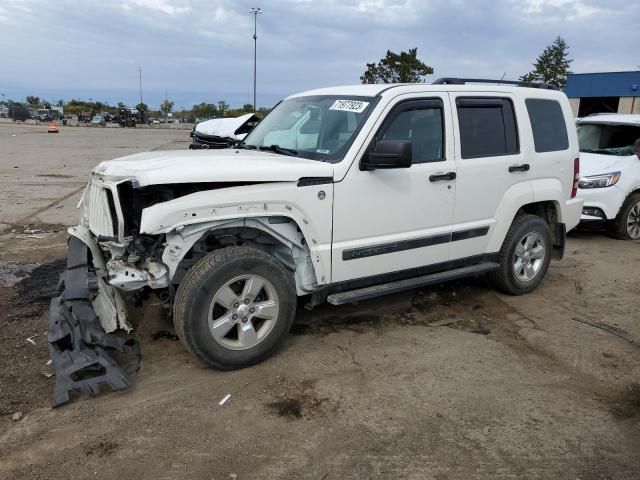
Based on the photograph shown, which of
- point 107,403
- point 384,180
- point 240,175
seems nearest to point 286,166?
point 240,175

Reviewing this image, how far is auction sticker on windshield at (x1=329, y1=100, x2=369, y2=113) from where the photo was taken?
171 inches

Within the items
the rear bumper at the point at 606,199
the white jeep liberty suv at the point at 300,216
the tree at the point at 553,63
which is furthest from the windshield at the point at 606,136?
the tree at the point at 553,63

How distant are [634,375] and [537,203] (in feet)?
6.90

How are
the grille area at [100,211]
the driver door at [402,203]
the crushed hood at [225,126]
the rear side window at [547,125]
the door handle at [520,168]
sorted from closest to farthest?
the grille area at [100,211] → the driver door at [402,203] → the door handle at [520,168] → the rear side window at [547,125] → the crushed hood at [225,126]

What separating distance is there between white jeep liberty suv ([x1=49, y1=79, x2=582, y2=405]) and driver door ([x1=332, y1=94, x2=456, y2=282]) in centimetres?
1

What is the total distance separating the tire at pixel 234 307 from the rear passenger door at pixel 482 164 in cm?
176

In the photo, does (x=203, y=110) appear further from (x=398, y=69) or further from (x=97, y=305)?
(x=97, y=305)

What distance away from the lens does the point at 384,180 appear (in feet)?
13.8

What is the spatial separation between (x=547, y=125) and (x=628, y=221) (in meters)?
3.85

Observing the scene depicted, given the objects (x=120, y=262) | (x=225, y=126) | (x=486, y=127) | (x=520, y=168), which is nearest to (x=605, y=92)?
(x=225, y=126)

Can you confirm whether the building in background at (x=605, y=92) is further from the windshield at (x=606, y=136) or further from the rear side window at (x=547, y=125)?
the rear side window at (x=547, y=125)

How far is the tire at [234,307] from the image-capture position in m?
3.59

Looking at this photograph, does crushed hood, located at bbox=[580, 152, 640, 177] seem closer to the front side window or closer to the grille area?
the front side window

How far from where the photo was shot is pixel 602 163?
8336 mm
